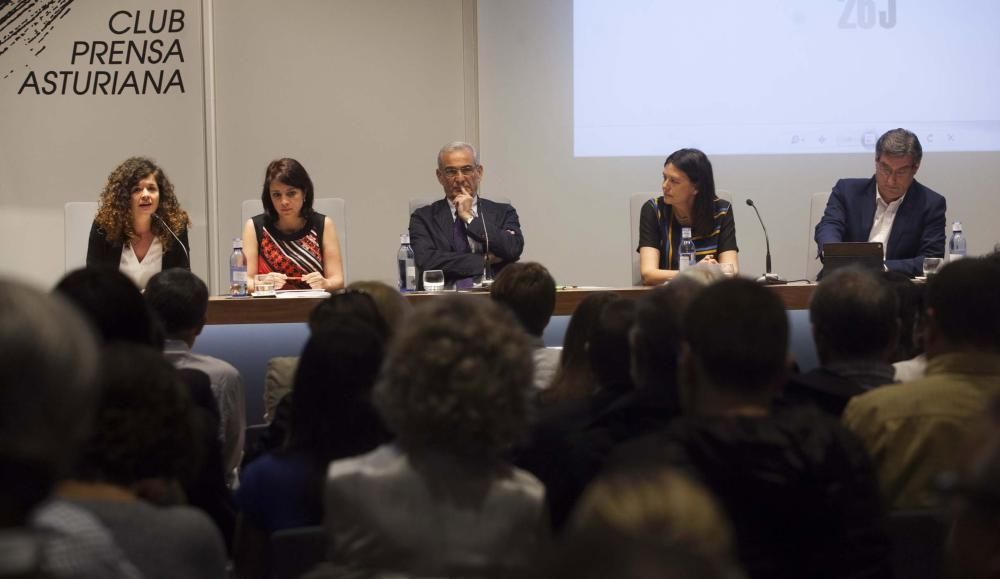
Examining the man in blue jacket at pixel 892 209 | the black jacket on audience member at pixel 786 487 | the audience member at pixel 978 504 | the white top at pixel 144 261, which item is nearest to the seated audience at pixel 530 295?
the black jacket on audience member at pixel 786 487

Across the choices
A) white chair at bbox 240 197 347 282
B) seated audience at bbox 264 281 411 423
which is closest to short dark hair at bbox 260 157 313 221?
white chair at bbox 240 197 347 282

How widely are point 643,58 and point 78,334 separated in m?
5.99

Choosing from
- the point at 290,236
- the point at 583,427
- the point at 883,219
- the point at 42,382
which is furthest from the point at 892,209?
the point at 42,382

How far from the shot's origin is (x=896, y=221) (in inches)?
219

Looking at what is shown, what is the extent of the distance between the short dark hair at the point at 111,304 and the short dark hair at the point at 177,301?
904mm

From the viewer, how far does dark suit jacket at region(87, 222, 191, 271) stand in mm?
5059

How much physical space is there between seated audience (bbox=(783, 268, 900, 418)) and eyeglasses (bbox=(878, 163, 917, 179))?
10.7 ft

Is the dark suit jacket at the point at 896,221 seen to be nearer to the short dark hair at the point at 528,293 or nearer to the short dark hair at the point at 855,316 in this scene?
the short dark hair at the point at 528,293

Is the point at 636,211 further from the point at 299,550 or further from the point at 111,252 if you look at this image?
the point at 299,550

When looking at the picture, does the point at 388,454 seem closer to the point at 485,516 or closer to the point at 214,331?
the point at 485,516

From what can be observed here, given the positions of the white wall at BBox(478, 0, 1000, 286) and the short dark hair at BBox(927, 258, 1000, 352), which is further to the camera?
the white wall at BBox(478, 0, 1000, 286)

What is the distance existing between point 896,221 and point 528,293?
3085 mm

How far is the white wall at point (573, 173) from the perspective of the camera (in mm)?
6836

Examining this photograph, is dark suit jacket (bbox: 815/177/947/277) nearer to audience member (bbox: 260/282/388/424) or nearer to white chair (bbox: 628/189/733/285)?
white chair (bbox: 628/189/733/285)
